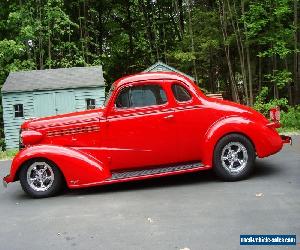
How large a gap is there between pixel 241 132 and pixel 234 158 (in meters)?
0.47

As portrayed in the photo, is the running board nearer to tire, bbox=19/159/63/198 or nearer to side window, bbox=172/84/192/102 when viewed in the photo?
tire, bbox=19/159/63/198

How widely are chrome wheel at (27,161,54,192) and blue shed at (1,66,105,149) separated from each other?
48.7ft

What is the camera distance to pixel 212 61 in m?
28.4

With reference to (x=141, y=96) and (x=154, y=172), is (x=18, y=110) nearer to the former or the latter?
(x=141, y=96)

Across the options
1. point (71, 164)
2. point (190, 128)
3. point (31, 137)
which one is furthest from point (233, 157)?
point (31, 137)

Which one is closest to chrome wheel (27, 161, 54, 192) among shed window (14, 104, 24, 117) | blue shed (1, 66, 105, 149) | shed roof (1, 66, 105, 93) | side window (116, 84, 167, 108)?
side window (116, 84, 167, 108)

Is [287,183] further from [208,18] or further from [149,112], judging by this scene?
[208,18]

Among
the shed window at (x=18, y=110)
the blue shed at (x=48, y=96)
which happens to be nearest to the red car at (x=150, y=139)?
the blue shed at (x=48, y=96)

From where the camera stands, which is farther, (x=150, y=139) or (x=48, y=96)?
(x=48, y=96)

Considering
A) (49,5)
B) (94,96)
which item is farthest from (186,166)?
(49,5)

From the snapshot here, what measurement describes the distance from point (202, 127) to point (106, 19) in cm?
2907

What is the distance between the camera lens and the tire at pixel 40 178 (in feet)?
23.8

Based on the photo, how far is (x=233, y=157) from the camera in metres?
7.33

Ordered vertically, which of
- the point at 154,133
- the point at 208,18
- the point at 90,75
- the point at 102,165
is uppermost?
the point at 208,18
